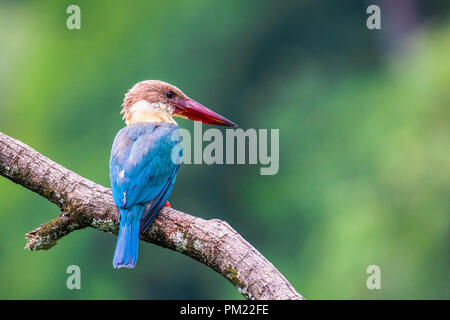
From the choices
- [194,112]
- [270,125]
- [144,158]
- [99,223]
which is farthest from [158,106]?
[270,125]

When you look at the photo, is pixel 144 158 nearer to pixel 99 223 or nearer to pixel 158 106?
pixel 99 223

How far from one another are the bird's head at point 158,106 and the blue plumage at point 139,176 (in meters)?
0.19

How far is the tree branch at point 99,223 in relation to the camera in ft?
11.5

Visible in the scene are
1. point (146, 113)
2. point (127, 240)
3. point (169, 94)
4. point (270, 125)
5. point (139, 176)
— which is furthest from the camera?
point (270, 125)

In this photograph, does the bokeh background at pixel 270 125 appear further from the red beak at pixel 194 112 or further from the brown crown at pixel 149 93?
the brown crown at pixel 149 93

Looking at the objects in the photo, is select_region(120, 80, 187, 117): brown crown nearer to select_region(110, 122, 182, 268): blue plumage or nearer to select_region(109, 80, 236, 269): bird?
select_region(109, 80, 236, 269): bird

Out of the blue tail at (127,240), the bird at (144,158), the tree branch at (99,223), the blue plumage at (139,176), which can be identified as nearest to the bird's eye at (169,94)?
the bird at (144,158)

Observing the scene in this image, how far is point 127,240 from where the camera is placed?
385 centimetres

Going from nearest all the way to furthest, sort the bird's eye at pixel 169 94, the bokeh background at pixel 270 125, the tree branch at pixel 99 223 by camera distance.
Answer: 1. the tree branch at pixel 99 223
2. the bird's eye at pixel 169 94
3. the bokeh background at pixel 270 125

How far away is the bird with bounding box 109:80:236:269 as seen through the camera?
388cm

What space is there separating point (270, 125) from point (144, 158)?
9.61 m

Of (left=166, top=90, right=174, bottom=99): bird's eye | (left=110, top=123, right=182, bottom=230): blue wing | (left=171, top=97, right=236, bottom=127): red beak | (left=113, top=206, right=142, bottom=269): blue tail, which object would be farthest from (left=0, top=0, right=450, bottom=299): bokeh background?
(left=113, top=206, right=142, bottom=269): blue tail

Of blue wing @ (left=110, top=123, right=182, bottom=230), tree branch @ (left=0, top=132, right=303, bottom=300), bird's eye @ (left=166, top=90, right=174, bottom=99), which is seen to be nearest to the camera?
tree branch @ (left=0, top=132, right=303, bottom=300)
